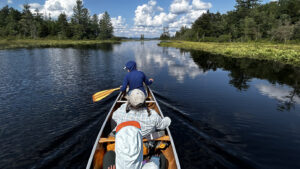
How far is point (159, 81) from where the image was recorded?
52.7ft

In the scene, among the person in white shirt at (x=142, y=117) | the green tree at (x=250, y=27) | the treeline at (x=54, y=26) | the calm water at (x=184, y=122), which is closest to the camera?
the person in white shirt at (x=142, y=117)

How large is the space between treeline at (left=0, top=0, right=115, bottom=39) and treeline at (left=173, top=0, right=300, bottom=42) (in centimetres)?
6827

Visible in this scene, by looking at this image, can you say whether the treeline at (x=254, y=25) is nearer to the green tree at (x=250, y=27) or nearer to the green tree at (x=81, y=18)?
the green tree at (x=250, y=27)

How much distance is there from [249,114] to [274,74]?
504 inches

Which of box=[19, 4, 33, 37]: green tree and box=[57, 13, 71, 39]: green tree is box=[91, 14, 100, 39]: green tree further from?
box=[19, 4, 33, 37]: green tree

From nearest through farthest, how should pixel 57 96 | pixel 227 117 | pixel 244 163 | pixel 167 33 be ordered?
pixel 244 163 < pixel 227 117 < pixel 57 96 < pixel 167 33

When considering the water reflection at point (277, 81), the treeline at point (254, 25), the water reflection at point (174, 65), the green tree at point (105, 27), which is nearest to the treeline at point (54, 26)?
the green tree at point (105, 27)

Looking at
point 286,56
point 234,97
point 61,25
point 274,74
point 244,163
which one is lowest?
point 244,163

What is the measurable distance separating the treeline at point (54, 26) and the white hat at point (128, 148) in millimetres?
103221

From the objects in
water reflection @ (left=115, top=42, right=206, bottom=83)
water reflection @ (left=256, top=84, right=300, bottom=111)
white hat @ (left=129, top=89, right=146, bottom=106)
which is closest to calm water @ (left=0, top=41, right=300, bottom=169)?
water reflection @ (left=256, top=84, right=300, bottom=111)

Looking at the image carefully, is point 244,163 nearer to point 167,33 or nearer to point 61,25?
point 61,25

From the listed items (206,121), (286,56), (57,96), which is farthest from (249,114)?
(286,56)

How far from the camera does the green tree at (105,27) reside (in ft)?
388

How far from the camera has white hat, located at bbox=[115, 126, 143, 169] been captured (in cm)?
234
